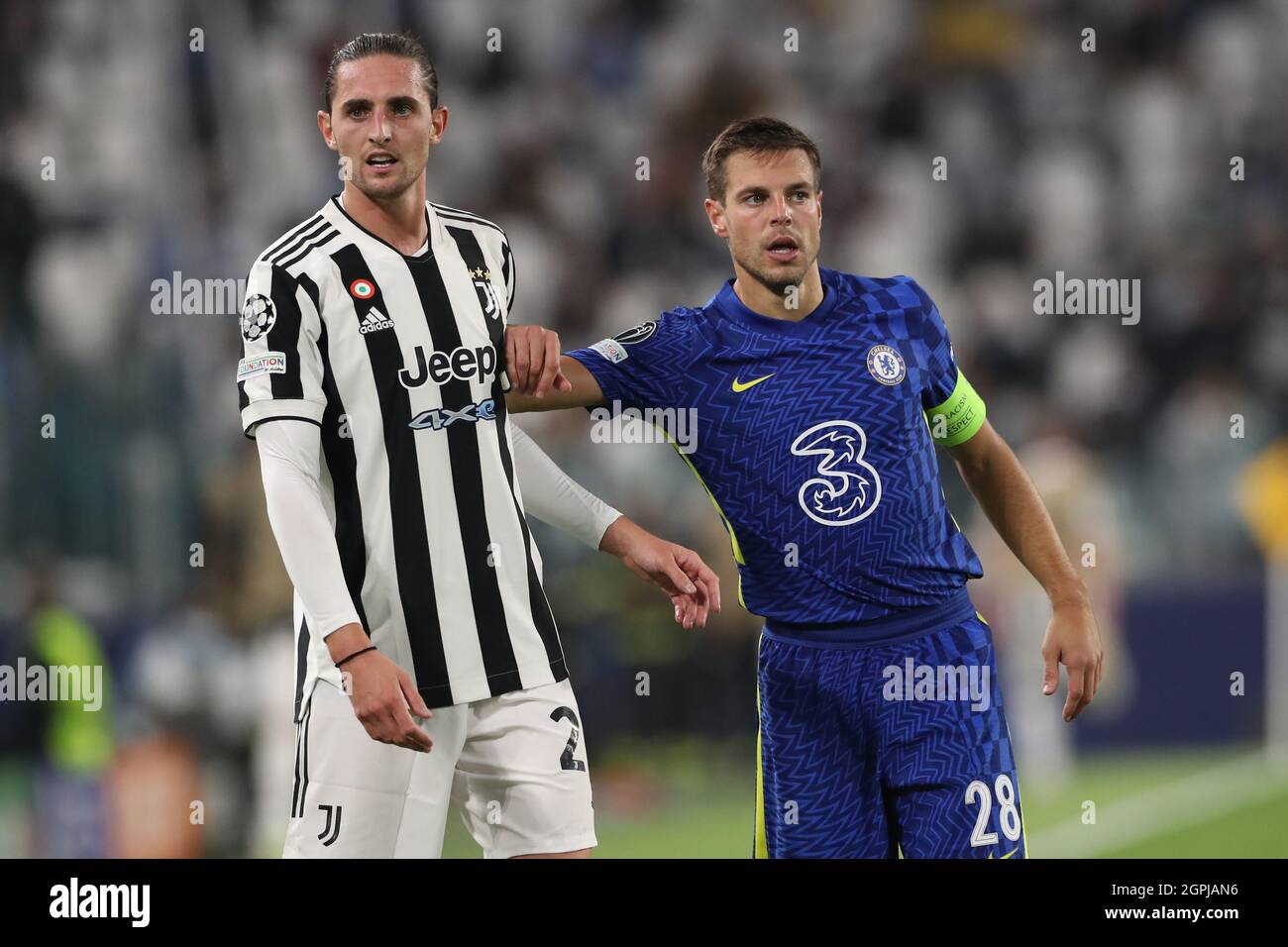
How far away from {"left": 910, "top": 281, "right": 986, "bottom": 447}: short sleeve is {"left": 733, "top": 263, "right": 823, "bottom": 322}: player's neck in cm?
26

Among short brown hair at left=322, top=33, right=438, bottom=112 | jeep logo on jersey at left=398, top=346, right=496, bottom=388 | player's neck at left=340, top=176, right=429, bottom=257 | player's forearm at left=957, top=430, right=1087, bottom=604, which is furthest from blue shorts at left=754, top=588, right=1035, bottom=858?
short brown hair at left=322, top=33, right=438, bottom=112

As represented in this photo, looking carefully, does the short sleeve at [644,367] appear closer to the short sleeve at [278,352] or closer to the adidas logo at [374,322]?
the adidas logo at [374,322]

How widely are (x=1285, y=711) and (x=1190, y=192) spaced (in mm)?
4015

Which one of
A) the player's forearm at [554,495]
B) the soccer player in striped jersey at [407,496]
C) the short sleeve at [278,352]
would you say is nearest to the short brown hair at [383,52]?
the soccer player in striped jersey at [407,496]

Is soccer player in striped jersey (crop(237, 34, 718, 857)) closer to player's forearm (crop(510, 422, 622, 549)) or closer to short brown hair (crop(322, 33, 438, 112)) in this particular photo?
short brown hair (crop(322, 33, 438, 112))

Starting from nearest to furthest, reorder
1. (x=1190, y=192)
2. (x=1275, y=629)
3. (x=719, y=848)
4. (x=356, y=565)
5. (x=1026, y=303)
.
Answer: (x=356, y=565)
(x=719, y=848)
(x=1275, y=629)
(x=1026, y=303)
(x=1190, y=192)

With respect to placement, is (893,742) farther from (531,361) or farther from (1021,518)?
(531,361)

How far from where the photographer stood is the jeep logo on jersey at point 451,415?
3.46m

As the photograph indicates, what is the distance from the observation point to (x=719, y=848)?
8.22m

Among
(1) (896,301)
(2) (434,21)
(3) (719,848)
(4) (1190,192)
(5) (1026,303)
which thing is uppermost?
(2) (434,21)

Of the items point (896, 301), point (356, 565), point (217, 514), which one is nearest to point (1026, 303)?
point (217, 514)

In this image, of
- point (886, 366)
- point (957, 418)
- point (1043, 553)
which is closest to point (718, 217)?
point (886, 366)
